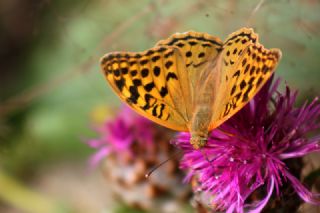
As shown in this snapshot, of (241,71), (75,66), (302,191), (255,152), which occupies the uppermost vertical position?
(75,66)

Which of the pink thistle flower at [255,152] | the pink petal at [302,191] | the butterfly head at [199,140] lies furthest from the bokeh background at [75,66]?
the butterfly head at [199,140]

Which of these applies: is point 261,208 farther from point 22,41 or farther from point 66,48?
point 22,41

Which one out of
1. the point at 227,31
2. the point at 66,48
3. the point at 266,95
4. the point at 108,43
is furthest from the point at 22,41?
the point at 266,95

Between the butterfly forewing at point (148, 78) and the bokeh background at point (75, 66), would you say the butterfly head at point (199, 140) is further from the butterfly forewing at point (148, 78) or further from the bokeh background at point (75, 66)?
the bokeh background at point (75, 66)

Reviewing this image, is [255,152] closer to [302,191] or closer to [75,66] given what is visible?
[302,191]

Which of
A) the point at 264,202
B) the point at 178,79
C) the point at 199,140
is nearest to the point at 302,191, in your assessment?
the point at 264,202

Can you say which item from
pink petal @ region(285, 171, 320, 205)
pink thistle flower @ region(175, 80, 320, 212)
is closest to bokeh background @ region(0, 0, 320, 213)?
pink thistle flower @ region(175, 80, 320, 212)
